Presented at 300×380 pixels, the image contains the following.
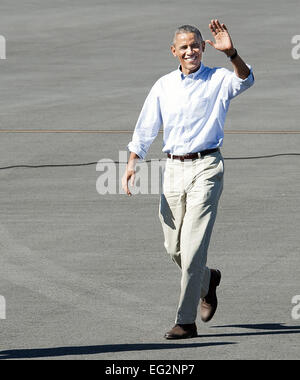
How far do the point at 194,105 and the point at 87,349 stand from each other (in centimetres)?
200

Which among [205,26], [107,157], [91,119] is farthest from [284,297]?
[205,26]

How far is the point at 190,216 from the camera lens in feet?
30.0

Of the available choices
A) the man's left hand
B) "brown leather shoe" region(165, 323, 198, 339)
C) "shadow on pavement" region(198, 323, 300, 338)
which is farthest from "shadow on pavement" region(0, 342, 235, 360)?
the man's left hand

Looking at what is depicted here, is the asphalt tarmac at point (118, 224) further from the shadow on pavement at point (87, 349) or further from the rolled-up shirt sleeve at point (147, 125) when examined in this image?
the rolled-up shirt sleeve at point (147, 125)

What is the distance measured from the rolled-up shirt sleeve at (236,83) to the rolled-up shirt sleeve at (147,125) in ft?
1.90

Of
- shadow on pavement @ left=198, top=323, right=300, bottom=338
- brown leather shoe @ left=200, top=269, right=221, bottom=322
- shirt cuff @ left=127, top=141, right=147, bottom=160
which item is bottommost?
shadow on pavement @ left=198, top=323, right=300, bottom=338

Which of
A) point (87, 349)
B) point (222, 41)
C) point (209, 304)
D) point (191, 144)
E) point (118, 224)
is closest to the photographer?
point (87, 349)

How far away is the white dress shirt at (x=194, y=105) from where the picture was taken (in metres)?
9.13

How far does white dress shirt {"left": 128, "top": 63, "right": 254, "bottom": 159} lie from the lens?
30.0ft

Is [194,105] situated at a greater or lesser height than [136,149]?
greater

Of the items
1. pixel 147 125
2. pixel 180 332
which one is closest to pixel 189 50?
pixel 147 125

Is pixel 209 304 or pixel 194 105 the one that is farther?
pixel 209 304

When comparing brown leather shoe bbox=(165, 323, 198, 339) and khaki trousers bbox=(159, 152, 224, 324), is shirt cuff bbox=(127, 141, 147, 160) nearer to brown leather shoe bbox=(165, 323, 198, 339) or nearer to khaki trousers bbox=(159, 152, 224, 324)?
khaki trousers bbox=(159, 152, 224, 324)

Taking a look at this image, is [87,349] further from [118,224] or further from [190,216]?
[118,224]
